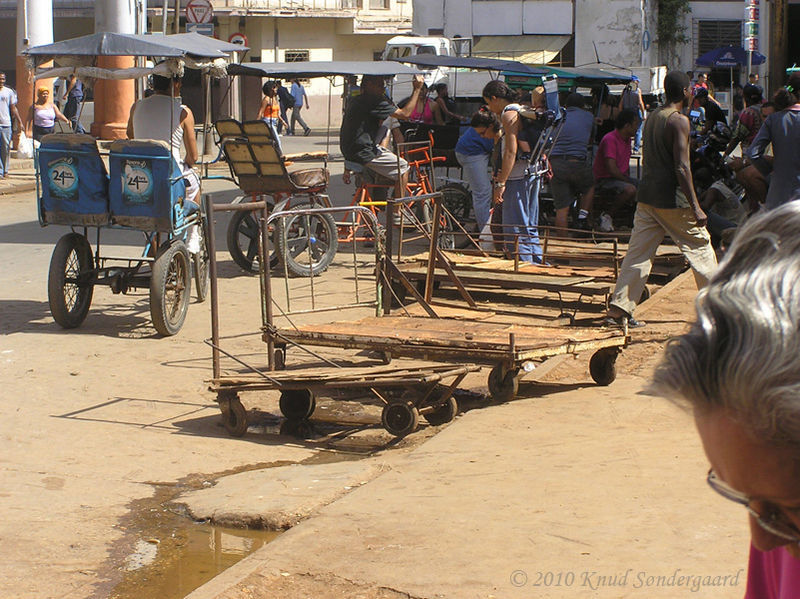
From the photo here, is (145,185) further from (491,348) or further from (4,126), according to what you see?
(4,126)

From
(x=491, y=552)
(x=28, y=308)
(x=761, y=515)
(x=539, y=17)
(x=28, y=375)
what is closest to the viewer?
(x=761, y=515)

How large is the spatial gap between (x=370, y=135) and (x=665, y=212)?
15.6 feet

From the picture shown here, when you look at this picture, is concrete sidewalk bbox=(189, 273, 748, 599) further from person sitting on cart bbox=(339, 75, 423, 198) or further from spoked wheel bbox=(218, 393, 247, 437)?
person sitting on cart bbox=(339, 75, 423, 198)

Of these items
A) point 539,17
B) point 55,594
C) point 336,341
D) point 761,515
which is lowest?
point 55,594

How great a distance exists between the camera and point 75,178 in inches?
350

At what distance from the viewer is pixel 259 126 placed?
11.4m

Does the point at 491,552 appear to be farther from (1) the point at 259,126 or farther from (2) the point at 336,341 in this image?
(1) the point at 259,126

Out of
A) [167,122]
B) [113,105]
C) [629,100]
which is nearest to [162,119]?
[167,122]

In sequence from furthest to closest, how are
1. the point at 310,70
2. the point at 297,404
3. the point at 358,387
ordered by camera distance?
the point at 310,70
the point at 297,404
the point at 358,387

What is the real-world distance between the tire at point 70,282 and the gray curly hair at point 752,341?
25.9 ft

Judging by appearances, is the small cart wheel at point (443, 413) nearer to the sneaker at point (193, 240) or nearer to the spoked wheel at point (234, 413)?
the spoked wheel at point (234, 413)

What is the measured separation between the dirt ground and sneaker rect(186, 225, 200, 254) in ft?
1.78

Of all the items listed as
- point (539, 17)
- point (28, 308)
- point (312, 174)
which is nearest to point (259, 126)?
point (312, 174)

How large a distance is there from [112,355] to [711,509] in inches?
193
